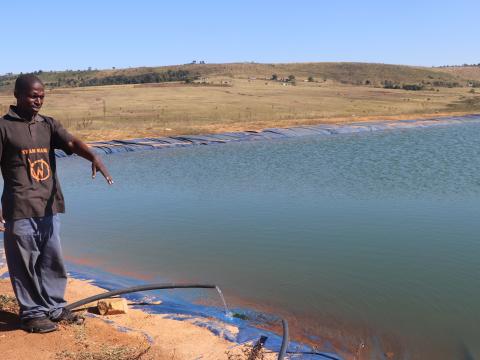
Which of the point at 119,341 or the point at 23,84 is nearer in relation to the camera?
the point at 23,84

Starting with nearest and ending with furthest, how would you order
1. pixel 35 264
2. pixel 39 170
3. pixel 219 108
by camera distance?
pixel 39 170 → pixel 35 264 → pixel 219 108

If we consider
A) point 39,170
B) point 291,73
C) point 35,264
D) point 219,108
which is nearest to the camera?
point 39,170

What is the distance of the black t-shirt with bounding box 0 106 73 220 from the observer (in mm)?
4551

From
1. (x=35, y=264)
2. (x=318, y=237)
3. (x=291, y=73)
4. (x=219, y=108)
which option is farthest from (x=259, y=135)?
(x=291, y=73)

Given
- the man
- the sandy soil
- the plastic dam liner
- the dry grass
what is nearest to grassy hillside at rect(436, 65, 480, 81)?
the dry grass

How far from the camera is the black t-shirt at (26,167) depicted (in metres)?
4.55

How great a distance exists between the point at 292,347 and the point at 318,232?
4973mm

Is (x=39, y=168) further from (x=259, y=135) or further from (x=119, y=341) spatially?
(x=259, y=135)

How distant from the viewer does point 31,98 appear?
4.59m

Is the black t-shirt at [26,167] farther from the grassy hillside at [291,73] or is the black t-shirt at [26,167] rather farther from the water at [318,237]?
the grassy hillside at [291,73]

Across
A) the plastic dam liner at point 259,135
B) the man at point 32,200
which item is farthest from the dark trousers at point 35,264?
the plastic dam liner at point 259,135

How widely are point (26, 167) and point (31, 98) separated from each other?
0.58m

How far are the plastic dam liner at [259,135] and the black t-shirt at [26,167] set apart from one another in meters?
18.3

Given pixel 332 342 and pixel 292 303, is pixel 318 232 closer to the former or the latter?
pixel 292 303
